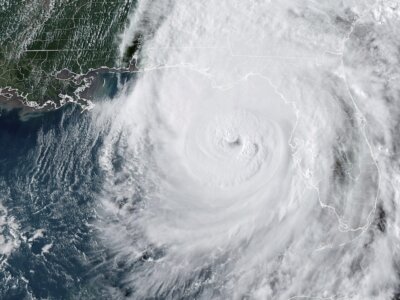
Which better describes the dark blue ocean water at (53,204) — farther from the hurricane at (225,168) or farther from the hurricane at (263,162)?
the hurricane at (263,162)

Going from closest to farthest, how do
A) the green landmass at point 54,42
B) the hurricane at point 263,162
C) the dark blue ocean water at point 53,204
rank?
the hurricane at point 263,162 → the dark blue ocean water at point 53,204 → the green landmass at point 54,42

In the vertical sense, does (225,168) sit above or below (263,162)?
below

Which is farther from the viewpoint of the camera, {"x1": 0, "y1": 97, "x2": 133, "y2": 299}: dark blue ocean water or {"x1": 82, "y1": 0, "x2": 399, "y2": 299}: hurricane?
{"x1": 0, "y1": 97, "x2": 133, "y2": 299}: dark blue ocean water

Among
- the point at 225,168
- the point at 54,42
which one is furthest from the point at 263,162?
the point at 54,42

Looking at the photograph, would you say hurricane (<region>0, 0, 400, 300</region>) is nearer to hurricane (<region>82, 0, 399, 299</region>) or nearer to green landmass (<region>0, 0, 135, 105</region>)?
hurricane (<region>82, 0, 399, 299</region>)

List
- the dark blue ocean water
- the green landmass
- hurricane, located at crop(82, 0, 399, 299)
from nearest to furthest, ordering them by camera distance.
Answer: hurricane, located at crop(82, 0, 399, 299) → the dark blue ocean water → the green landmass

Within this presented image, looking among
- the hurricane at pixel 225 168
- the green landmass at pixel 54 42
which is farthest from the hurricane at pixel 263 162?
the green landmass at pixel 54 42

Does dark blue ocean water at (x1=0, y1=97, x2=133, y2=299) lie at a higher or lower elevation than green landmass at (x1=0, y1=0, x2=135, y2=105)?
lower

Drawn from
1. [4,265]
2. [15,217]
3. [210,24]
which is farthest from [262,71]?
[4,265]


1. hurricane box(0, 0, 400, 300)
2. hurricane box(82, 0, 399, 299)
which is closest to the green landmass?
hurricane box(0, 0, 400, 300)

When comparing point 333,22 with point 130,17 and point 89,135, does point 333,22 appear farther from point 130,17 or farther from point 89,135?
point 89,135

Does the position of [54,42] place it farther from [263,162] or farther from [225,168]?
[263,162]

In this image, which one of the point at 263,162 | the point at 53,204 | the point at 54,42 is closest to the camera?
the point at 263,162
